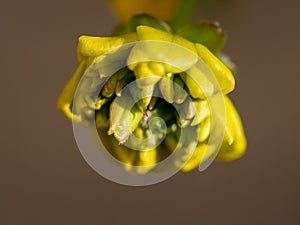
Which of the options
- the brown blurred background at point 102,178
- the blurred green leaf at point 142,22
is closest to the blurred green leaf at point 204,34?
the blurred green leaf at point 142,22

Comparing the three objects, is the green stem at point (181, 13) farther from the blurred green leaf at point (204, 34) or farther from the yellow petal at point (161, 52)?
the yellow petal at point (161, 52)

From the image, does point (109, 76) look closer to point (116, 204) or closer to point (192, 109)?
point (192, 109)

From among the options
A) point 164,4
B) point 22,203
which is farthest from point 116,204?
point 164,4

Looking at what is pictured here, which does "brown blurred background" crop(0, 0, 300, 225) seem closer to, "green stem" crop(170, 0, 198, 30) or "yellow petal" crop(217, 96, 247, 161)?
"green stem" crop(170, 0, 198, 30)

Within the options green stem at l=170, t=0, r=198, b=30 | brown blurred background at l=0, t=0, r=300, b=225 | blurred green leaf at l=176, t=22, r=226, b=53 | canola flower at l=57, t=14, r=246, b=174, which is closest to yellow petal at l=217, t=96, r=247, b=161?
canola flower at l=57, t=14, r=246, b=174

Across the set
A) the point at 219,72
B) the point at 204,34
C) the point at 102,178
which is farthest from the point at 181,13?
the point at 102,178

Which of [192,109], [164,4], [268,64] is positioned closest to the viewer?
[192,109]
